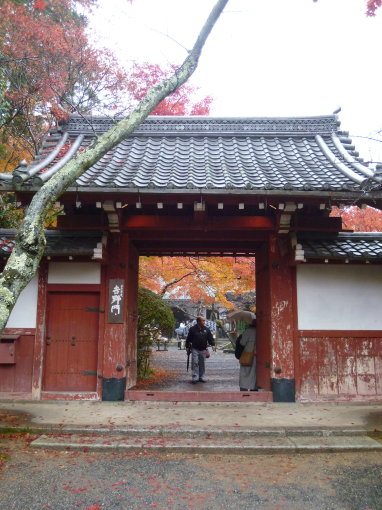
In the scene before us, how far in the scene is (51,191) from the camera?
4.38 meters

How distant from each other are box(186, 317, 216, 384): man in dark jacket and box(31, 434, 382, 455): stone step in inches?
178

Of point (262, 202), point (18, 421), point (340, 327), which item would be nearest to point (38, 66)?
point (262, 202)

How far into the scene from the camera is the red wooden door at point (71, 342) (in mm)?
8156

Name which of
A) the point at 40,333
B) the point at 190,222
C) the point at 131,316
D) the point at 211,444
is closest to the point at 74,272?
the point at 40,333

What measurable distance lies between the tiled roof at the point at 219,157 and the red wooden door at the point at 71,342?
2.54 m

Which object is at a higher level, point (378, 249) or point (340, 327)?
point (378, 249)

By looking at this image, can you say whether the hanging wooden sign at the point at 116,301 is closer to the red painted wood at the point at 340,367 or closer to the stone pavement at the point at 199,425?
the stone pavement at the point at 199,425

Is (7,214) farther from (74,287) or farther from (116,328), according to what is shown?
(116,328)

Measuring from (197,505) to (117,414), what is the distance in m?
3.20

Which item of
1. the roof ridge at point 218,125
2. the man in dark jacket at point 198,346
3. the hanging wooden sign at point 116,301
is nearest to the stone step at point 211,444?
the hanging wooden sign at point 116,301

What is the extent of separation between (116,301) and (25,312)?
181cm

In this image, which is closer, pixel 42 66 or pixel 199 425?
pixel 199 425

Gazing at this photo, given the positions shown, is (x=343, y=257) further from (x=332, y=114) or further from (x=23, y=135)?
(x=23, y=135)

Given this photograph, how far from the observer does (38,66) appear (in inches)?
507
